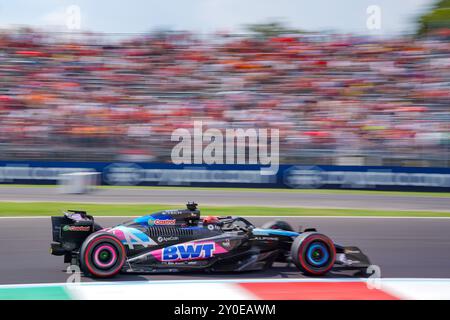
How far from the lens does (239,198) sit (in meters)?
15.5

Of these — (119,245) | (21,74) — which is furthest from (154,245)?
(21,74)

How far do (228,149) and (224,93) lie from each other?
7.72 feet

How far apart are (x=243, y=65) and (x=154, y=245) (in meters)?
13.2

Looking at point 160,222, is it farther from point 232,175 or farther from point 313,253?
point 232,175

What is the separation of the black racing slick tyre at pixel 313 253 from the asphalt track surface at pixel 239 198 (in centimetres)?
732

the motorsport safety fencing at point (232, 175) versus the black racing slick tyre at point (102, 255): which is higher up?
the motorsport safety fencing at point (232, 175)

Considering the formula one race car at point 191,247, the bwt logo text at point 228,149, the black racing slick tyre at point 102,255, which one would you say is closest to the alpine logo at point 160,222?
the formula one race car at point 191,247

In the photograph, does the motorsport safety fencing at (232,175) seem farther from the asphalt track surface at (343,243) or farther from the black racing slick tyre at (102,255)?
the black racing slick tyre at (102,255)

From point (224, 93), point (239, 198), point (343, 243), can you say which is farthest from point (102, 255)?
point (224, 93)

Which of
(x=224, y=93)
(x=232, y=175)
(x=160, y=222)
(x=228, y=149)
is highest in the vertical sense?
(x=224, y=93)

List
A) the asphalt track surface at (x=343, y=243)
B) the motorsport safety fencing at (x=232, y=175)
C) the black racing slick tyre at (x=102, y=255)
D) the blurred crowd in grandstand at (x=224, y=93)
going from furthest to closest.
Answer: the blurred crowd in grandstand at (x=224, y=93), the motorsport safety fencing at (x=232, y=175), the asphalt track surface at (x=343, y=243), the black racing slick tyre at (x=102, y=255)

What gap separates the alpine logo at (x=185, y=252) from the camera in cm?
682

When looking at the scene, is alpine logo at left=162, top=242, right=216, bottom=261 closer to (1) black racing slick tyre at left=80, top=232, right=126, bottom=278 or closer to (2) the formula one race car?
(2) the formula one race car

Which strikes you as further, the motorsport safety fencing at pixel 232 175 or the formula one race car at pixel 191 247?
the motorsport safety fencing at pixel 232 175
